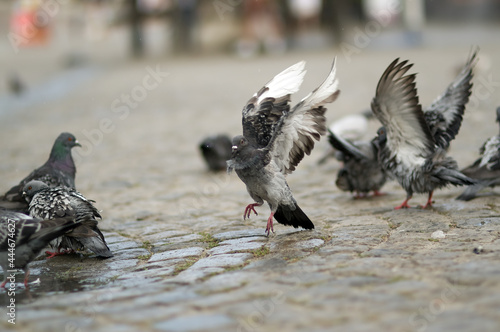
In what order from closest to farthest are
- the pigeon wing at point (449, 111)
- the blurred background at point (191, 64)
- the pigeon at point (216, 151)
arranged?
the pigeon wing at point (449, 111) → the pigeon at point (216, 151) → the blurred background at point (191, 64)

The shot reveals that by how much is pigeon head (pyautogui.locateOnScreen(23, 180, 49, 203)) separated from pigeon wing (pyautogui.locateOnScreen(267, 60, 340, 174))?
6.15 ft

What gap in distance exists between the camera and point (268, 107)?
5.23m

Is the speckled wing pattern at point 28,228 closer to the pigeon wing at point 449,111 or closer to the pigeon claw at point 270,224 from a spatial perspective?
the pigeon claw at point 270,224

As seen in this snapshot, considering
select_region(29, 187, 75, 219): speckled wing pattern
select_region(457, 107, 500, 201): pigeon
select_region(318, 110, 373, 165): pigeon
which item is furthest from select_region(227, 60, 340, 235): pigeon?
select_region(318, 110, 373, 165): pigeon

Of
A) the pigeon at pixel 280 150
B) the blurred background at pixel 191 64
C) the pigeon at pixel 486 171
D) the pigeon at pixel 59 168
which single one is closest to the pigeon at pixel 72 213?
the pigeon at pixel 59 168

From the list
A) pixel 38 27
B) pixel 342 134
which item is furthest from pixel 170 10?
pixel 342 134

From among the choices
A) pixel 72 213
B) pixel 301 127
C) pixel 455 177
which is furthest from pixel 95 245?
pixel 455 177

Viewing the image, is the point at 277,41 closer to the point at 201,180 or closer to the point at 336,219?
the point at 201,180

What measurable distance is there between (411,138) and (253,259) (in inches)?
77.8

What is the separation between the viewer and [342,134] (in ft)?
25.9

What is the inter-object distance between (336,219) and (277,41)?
2420 cm

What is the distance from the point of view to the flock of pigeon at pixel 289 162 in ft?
14.7

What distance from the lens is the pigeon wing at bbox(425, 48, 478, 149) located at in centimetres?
561

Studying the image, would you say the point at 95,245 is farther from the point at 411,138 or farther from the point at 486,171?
the point at 486,171
